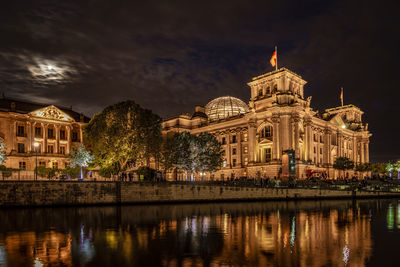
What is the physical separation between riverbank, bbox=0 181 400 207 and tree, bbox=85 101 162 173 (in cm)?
664

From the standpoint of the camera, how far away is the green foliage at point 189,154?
66688mm

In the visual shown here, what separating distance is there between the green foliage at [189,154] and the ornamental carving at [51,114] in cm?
3608

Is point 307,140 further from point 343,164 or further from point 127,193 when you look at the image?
point 127,193

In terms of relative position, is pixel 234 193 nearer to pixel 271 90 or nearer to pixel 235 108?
pixel 271 90

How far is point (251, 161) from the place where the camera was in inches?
3489

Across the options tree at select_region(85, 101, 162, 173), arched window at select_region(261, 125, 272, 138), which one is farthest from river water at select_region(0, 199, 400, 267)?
arched window at select_region(261, 125, 272, 138)

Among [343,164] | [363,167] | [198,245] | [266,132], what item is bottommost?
[363,167]

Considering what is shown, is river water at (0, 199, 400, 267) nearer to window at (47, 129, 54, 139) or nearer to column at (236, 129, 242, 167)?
window at (47, 129, 54, 139)

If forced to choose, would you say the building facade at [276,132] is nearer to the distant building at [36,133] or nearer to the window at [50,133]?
the distant building at [36,133]

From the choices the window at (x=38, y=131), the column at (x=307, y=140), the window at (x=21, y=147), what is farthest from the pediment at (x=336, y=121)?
the window at (x=21, y=147)

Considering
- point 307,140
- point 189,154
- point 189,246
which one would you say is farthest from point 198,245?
point 307,140

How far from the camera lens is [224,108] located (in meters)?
122

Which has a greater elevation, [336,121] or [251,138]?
[336,121]

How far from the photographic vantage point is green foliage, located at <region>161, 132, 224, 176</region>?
66.7m
